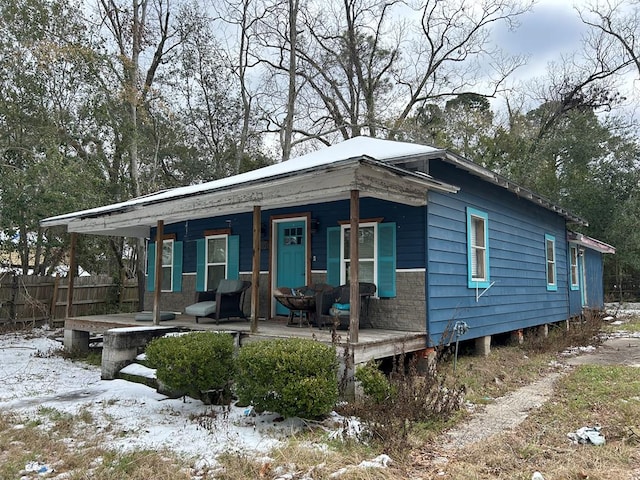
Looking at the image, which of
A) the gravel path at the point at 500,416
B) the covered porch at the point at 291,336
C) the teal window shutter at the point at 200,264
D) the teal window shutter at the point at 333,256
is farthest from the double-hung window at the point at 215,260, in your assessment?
the gravel path at the point at 500,416

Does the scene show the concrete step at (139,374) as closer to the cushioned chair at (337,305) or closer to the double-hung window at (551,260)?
the cushioned chair at (337,305)

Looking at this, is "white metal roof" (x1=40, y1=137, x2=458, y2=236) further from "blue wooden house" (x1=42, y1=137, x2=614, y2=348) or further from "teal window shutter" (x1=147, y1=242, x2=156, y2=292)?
"teal window shutter" (x1=147, y1=242, x2=156, y2=292)

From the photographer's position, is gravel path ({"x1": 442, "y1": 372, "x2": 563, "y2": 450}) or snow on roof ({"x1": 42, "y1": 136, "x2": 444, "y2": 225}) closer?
gravel path ({"x1": 442, "y1": 372, "x2": 563, "y2": 450})

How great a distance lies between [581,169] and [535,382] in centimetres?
1751

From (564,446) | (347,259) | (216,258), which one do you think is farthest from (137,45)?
(564,446)

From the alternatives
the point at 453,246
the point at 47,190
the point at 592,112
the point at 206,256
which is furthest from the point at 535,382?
the point at 592,112

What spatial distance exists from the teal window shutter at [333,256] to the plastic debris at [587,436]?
4.45m

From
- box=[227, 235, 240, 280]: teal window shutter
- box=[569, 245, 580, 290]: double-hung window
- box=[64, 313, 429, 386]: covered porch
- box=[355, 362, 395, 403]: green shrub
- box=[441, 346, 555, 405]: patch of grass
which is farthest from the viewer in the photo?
box=[569, 245, 580, 290]: double-hung window

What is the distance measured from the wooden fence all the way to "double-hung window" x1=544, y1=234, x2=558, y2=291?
11370mm

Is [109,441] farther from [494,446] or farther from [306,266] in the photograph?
[306,266]

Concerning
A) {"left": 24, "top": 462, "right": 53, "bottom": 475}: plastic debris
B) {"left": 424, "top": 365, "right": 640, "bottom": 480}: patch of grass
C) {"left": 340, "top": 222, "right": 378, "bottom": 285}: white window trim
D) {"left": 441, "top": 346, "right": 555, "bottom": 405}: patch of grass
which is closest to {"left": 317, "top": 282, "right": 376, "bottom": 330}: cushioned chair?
{"left": 340, "top": 222, "right": 378, "bottom": 285}: white window trim

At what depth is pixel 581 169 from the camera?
2145 cm

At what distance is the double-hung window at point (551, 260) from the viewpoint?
11898mm

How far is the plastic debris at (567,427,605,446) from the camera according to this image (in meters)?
4.14
